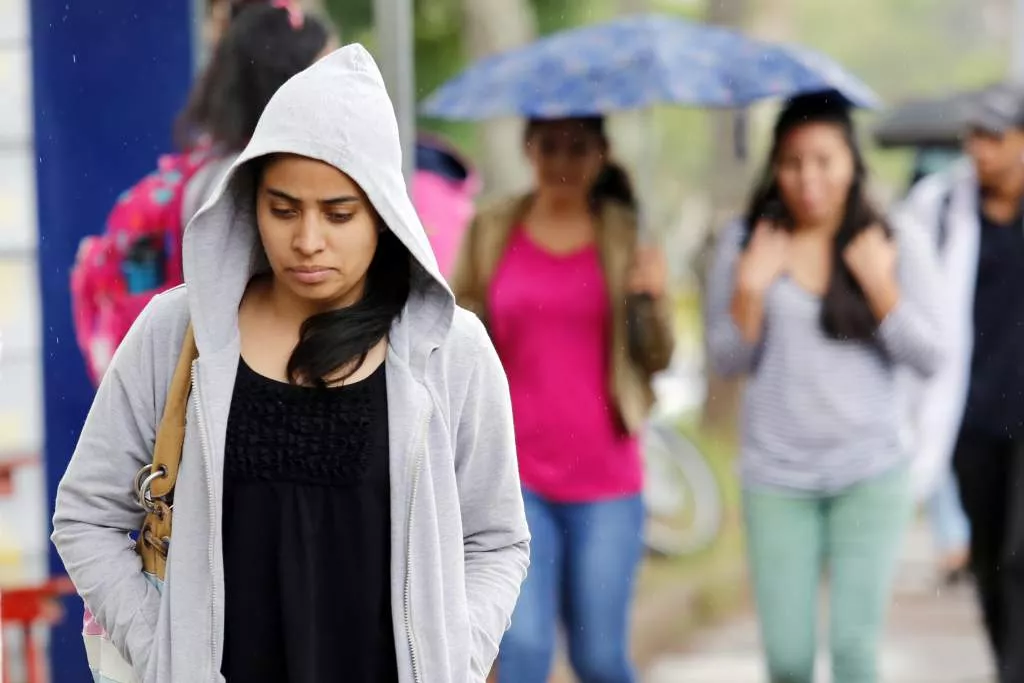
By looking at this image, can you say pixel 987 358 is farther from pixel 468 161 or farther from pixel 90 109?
pixel 90 109

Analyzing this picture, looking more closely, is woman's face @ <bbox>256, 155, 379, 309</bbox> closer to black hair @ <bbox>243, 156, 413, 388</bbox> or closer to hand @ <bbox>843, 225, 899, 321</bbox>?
black hair @ <bbox>243, 156, 413, 388</bbox>

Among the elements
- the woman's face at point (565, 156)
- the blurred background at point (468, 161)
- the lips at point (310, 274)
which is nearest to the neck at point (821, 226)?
the blurred background at point (468, 161)

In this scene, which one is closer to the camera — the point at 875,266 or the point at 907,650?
the point at 875,266

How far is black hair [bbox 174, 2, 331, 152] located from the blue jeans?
47.7 inches

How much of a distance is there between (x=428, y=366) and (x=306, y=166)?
331mm

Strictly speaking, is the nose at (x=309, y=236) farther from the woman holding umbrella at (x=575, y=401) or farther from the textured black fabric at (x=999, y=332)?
the textured black fabric at (x=999, y=332)

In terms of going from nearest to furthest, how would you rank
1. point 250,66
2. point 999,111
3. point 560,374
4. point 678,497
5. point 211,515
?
point 211,515, point 250,66, point 560,374, point 999,111, point 678,497

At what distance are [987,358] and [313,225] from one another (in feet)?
10.8

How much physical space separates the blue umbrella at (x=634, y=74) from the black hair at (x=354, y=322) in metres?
2.28

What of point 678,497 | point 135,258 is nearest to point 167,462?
A: point 135,258

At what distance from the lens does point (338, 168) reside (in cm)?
261

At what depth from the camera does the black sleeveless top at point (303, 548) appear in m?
2.56

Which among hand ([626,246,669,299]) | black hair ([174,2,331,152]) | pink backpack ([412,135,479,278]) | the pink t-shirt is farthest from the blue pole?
hand ([626,246,669,299])

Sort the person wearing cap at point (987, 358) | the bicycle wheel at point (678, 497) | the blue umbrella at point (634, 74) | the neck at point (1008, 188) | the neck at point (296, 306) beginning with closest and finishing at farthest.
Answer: the neck at point (296, 306)
the blue umbrella at point (634, 74)
the person wearing cap at point (987, 358)
the neck at point (1008, 188)
the bicycle wheel at point (678, 497)
